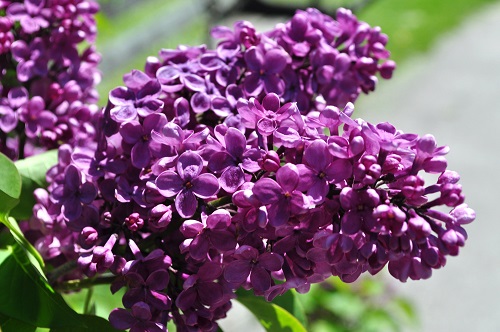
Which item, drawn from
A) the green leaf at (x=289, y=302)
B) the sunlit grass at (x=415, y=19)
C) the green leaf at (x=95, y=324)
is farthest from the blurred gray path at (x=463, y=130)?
the green leaf at (x=95, y=324)

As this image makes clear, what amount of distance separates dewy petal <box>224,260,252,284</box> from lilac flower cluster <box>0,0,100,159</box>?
299 millimetres

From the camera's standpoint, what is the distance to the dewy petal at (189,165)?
68 cm

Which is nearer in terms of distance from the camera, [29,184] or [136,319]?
[136,319]

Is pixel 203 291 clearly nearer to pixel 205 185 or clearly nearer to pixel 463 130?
pixel 205 185

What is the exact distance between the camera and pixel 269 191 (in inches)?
25.0

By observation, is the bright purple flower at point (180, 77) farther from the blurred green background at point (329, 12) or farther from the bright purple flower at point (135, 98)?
the blurred green background at point (329, 12)

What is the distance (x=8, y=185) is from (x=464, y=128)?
5.01 metres

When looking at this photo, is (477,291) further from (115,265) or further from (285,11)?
(115,265)

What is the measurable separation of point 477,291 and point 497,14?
4750mm

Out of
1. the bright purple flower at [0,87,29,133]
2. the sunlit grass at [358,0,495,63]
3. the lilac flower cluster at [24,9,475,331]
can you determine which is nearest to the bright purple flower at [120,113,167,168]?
the lilac flower cluster at [24,9,475,331]

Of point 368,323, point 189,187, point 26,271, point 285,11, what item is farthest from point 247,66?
point 285,11

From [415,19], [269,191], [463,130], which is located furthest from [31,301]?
[415,19]

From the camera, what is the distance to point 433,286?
3826mm

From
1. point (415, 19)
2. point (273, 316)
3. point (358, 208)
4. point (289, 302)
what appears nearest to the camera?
point (358, 208)
